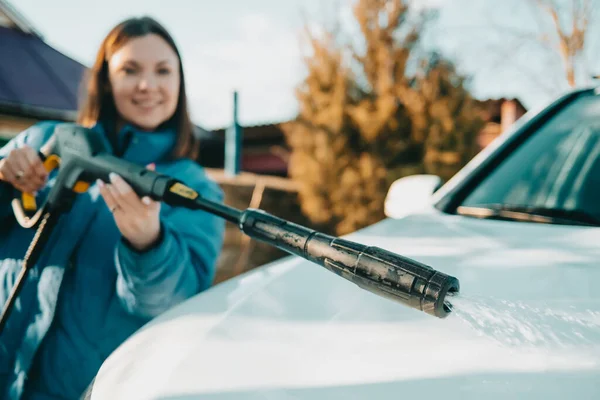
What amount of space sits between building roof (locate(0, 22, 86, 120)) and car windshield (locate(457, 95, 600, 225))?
16.7 ft

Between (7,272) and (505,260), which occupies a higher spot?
(505,260)

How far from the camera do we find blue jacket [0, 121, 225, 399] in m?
1.31

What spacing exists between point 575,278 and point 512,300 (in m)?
0.18

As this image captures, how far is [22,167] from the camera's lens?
1.36 m

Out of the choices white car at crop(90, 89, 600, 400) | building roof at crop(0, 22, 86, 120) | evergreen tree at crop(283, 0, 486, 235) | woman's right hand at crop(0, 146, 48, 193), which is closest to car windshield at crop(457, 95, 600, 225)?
white car at crop(90, 89, 600, 400)

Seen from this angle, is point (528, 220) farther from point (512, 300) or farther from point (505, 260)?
point (512, 300)

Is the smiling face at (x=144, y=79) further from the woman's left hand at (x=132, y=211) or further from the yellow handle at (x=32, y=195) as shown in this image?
the woman's left hand at (x=132, y=211)

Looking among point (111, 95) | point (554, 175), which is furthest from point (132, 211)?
point (554, 175)

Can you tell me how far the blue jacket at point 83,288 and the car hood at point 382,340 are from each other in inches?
8.3

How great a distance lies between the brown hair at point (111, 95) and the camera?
1589 millimetres

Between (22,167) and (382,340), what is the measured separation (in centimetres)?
Result: 106

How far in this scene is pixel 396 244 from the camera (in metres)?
1.33

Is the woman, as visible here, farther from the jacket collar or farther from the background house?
the background house

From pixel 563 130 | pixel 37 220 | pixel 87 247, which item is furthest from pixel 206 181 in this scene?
pixel 563 130
